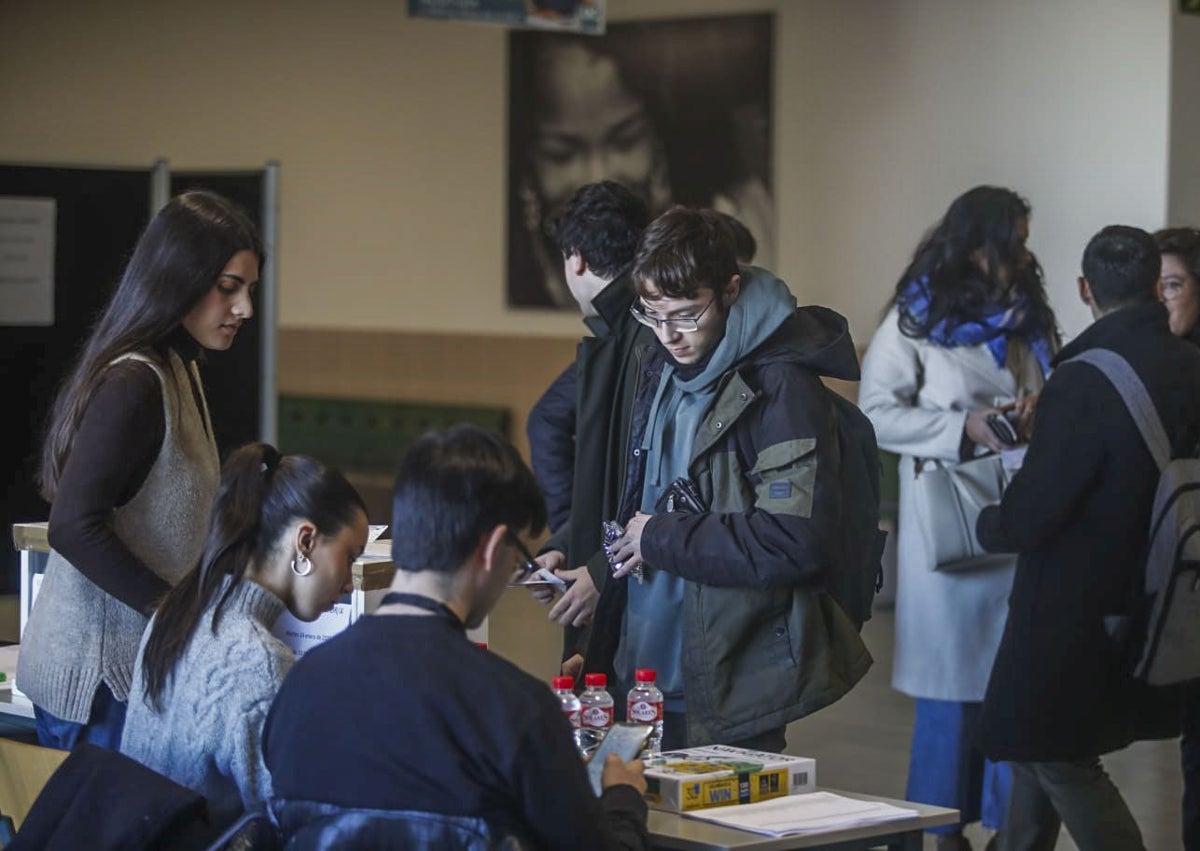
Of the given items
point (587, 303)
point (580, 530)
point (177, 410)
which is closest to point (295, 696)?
point (177, 410)

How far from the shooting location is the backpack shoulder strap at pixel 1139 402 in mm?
3934

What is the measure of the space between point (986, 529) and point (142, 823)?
238 centimetres

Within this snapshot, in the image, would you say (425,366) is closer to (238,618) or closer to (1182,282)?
(1182,282)

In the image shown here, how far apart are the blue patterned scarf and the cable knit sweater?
269 centimetres

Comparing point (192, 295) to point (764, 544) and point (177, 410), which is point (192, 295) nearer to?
point (177, 410)

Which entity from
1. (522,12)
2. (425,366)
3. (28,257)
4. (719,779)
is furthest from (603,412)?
(425,366)

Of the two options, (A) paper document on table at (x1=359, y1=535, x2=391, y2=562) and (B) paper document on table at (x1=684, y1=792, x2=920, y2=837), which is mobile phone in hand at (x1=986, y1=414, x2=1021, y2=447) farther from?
(B) paper document on table at (x1=684, y1=792, x2=920, y2=837)

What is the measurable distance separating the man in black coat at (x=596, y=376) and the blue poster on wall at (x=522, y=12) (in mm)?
4790

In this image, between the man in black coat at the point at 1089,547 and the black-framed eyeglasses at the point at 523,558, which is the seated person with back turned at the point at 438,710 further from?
the man in black coat at the point at 1089,547

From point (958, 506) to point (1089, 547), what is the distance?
0.88 meters

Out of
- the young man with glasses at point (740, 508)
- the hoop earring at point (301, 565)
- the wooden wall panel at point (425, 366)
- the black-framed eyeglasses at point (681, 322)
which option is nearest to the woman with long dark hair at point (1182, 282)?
the young man with glasses at point (740, 508)

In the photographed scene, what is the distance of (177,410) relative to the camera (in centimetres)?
312

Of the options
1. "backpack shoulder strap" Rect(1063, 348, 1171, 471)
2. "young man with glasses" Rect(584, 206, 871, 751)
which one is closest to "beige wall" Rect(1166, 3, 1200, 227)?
"backpack shoulder strap" Rect(1063, 348, 1171, 471)

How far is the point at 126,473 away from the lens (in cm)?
304
